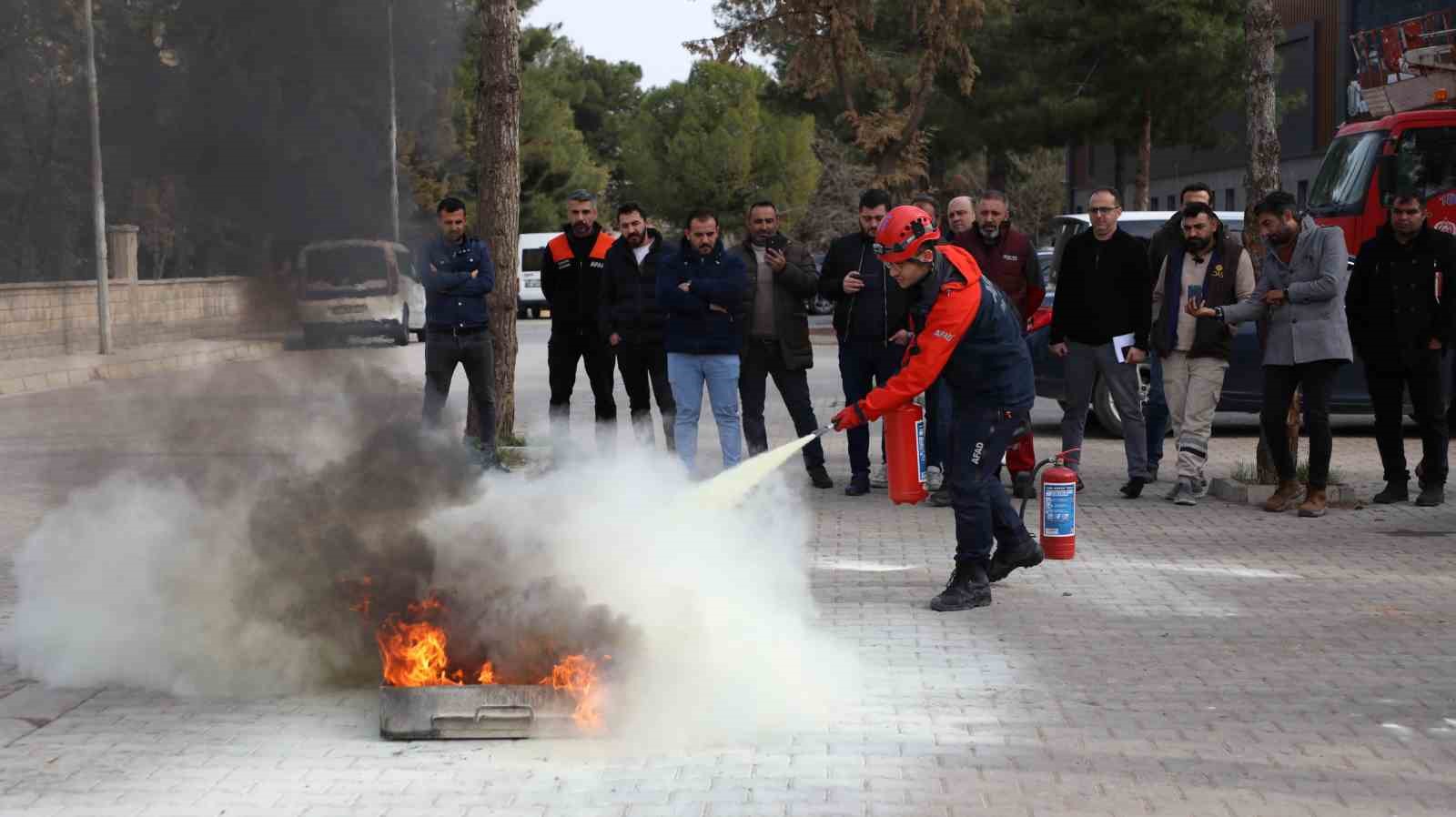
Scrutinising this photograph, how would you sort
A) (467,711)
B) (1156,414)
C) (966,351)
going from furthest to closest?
1. (1156,414)
2. (966,351)
3. (467,711)

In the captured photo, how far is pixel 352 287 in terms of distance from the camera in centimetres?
651

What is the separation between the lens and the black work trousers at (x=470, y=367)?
445 inches

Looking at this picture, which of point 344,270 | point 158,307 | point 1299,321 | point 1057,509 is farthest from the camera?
point 1299,321

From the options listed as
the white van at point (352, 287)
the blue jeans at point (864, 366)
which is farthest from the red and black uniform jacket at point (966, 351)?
the blue jeans at point (864, 366)

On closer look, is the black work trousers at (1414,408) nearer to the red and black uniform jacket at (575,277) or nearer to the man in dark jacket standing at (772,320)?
the man in dark jacket standing at (772,320)

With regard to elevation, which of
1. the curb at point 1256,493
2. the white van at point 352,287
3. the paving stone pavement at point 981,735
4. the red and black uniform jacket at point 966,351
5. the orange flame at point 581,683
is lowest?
the paving stone pavement at point 981,735

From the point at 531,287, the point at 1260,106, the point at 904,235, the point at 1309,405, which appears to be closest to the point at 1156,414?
the point at 1309,405

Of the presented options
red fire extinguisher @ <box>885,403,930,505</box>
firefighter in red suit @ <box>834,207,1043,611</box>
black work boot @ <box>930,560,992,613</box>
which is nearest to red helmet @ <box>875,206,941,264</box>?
firefighter in red suit @ <box>834,207,1043,611</box>

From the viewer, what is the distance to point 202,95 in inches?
220

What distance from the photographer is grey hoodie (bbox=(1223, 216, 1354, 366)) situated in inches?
412

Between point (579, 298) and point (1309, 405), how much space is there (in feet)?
17.0

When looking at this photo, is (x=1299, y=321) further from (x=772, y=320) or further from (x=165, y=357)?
(x=165, y=357)

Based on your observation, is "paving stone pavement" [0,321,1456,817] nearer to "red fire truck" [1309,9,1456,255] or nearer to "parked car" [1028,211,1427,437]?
"parked car" [1028,211,1427,437]

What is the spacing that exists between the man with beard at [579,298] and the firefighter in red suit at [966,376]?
4821 millimetres
